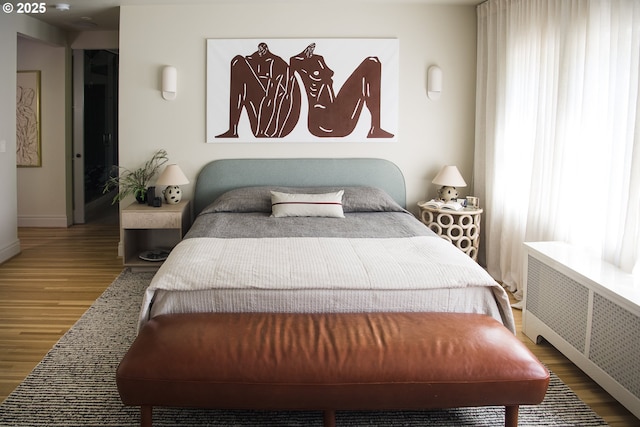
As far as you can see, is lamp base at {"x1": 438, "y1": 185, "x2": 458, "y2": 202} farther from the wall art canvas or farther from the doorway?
the doorway

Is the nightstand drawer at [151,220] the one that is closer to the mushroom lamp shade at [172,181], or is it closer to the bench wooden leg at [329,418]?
the mushroom lamp shade at [172,181]

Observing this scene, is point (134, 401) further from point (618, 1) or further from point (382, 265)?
point (618, 1)

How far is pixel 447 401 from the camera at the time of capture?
210cm

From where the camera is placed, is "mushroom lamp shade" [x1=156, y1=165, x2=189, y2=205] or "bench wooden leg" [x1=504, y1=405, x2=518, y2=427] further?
"mushroom lamp shade" [x1=156, y1=165, x2=189, y2=205]

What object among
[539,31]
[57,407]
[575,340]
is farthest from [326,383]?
[539,31]

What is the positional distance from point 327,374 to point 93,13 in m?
4.36

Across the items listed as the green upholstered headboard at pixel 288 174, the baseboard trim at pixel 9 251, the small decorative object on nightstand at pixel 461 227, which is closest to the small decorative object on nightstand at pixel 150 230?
the green upholstered headboard at pixel 288 174

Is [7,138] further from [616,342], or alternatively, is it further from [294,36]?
[616,342]

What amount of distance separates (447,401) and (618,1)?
7.30 ft

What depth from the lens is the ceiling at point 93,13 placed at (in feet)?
14.9

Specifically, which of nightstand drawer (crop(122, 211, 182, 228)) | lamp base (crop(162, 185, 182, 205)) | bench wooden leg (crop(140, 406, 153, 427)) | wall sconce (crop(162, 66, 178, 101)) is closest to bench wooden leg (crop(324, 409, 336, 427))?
bench wooden leg (crop(140, 406, 153, 427))

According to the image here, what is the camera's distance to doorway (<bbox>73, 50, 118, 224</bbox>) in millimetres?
6535

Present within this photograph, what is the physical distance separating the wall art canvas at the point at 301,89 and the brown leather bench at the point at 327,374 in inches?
110

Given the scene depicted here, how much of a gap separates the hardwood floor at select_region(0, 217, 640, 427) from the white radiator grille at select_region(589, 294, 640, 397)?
16cm
